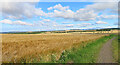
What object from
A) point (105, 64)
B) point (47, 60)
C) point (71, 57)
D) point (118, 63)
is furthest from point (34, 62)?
point (118, 63)

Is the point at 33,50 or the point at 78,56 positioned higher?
the point at 33,50

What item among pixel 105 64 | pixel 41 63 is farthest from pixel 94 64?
pixel 41 63

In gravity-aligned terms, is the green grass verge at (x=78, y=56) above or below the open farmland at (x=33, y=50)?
below

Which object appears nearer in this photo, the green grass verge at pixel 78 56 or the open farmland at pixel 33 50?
the open farmland at pixel 33 50

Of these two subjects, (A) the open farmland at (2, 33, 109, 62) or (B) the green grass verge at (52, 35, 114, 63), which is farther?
(B) the green grass verge at (52, 35, 114, 63)

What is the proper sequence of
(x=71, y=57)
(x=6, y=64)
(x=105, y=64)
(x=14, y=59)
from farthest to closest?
(x=71, y=57) < (x=105, y=64) < (x=14, y=59) < (x=6, y=64)

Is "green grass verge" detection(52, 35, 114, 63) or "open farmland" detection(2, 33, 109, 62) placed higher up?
"open farmland" detection(2, 33, 109, 62)

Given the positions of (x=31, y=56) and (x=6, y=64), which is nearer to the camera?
(x=6, y=64)

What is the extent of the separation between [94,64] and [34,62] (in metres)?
4.06

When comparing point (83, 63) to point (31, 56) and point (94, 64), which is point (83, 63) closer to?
point (94, 64)

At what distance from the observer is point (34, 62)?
6.80m

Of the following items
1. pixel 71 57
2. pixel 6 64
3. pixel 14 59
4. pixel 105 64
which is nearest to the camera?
pixel 6 64

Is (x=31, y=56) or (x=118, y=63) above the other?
(x=31, y=56)

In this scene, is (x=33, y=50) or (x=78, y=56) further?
(x=33, y=50)
